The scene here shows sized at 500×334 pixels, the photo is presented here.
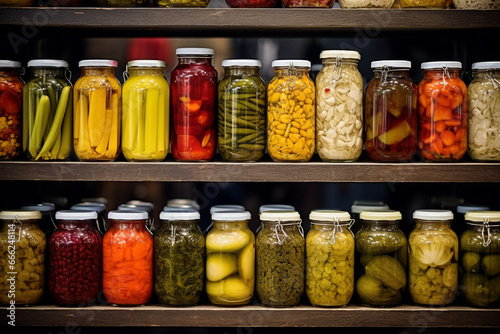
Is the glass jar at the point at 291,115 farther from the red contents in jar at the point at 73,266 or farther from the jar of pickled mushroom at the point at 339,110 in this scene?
the red contents in jar at the point at 73,266

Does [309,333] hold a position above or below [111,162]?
below

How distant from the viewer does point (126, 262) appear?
144cm

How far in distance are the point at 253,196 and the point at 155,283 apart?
1.45 ft

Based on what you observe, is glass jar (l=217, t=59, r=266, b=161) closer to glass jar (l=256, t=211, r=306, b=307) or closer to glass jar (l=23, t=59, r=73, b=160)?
glass jar (l=256, t=211, r=306, b=307)

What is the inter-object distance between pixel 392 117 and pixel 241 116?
0.41 meters

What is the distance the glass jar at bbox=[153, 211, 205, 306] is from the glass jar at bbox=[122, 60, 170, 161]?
0.18 m

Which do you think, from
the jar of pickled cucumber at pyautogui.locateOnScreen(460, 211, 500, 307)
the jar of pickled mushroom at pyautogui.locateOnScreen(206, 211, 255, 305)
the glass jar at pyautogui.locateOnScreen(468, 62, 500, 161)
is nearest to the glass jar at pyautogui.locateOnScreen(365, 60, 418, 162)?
the glass jar at pyautogui.locateOnScreen(468, 62, 500, 161)

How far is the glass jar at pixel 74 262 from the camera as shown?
4.75 ft

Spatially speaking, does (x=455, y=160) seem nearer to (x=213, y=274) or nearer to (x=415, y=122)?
(x=415, y=122)

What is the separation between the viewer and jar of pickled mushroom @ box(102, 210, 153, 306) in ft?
4.73

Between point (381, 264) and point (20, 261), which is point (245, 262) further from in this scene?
point (20, 261)

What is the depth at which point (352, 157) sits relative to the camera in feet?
4.88

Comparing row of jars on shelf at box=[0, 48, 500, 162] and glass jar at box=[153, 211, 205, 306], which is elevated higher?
row of jars on shelf at box=[0, 48, 500, 162]

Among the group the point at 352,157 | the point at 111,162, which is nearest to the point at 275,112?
the point at 352,157
